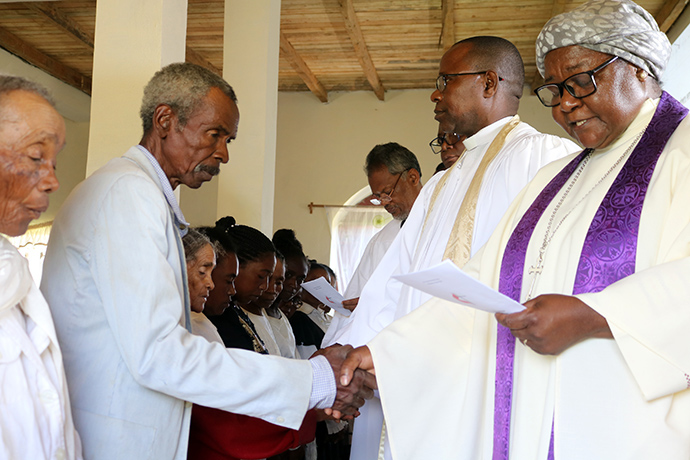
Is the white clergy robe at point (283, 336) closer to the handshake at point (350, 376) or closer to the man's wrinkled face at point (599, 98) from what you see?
the handshake at point (350, 376)

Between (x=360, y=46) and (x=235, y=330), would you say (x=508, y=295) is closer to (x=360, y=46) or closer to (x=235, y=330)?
(x=235, y=330)

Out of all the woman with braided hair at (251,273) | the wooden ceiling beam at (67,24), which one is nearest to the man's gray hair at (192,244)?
the woman with braided hair at (251,273)

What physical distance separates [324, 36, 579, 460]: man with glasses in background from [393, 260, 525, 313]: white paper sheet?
→ 92cm

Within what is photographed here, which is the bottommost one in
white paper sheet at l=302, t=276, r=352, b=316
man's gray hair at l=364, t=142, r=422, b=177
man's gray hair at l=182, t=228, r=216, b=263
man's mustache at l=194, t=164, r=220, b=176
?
white paper sheet at l=302, t=276, r=352, b=316

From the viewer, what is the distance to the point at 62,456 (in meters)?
1.60

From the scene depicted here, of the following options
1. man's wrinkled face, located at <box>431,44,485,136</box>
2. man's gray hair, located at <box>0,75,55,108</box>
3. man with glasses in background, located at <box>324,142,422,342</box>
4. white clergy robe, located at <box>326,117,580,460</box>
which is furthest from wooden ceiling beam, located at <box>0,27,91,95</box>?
man's gray hair, located at <box>0,75,55,108</box>

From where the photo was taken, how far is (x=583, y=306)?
1.70 metres

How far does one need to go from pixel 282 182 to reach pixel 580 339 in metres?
9.83

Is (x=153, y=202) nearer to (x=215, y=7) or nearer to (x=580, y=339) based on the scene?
(x=580, y=339)

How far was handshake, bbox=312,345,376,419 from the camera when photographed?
2289 mm

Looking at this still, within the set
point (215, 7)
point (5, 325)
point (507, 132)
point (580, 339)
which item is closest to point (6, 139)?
point (5, 325)

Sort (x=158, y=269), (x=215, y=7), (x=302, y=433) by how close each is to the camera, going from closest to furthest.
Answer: (x=158, y=269) < (x=302, y=433) < (x=215, y=7)

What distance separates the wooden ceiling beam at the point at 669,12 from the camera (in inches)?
310

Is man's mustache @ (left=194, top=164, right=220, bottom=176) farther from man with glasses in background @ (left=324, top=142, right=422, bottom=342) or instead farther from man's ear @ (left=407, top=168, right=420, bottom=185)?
man's ear @ (left=407, top=168, right=420, bottom=185)
